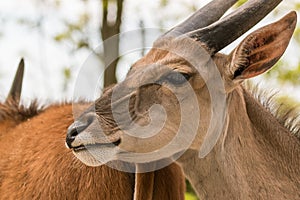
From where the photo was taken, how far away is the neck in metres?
4.39

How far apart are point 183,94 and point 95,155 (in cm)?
64

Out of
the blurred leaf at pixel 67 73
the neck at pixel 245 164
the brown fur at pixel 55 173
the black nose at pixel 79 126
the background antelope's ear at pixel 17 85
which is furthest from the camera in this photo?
the blurred leaf at pixel 67 73

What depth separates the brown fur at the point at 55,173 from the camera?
4.73 m

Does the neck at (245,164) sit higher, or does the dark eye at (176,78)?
the dark eye at (176,78)

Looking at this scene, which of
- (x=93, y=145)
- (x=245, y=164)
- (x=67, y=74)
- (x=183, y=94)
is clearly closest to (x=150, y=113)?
(x=183, y=94)

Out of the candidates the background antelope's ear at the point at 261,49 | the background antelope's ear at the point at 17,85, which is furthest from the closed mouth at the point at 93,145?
the background antelope's ear at the point at 17,85

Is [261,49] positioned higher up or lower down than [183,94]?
higher up

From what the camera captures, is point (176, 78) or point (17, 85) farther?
point (17, 85)

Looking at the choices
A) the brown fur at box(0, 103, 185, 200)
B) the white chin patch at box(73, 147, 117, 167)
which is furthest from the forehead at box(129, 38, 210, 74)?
the brown fur at box(0, 103, 185, 200)

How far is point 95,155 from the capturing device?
4.20 metres

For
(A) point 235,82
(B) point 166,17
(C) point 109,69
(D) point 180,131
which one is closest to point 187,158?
(D) point 180,131

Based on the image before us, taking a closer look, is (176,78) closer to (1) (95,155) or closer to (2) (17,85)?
(1) (95,155)

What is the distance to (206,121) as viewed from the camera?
169 inches

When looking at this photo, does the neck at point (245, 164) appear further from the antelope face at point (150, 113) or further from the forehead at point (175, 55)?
the forehead at point (175, 55)
